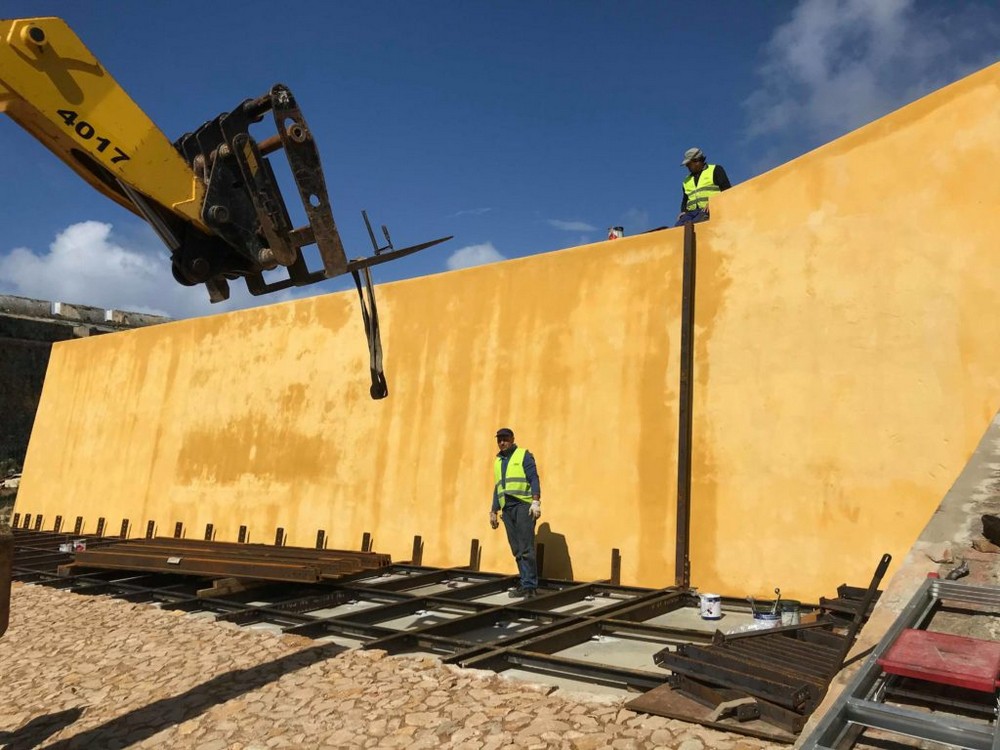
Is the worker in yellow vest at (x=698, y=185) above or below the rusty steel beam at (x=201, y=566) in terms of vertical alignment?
above

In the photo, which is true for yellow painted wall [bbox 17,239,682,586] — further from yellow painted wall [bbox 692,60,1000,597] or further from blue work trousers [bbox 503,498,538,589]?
blue work trousers [bbox 503,498,538,589]

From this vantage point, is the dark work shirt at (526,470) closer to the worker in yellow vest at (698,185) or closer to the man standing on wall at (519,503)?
the man standing on wall at (519,503)

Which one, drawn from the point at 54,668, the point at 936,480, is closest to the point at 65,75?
the point at 54,668

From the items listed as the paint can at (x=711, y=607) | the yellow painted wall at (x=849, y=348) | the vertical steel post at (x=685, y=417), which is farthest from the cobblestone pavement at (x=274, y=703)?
the yellow painted wall at (x=849, y=348)

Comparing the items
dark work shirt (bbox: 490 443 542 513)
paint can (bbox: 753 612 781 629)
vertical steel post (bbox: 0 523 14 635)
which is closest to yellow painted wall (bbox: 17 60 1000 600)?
dark work shirt (bbox: 490 443 542 513)

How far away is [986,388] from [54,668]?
752 cm

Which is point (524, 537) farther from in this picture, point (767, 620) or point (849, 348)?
point (849, 348)

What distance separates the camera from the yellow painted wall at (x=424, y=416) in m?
8.02

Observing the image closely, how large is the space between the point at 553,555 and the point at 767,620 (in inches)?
124

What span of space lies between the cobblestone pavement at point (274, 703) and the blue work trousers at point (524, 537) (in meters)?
2.40

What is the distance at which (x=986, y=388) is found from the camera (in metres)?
6.10

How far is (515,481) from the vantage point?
24.3 ft

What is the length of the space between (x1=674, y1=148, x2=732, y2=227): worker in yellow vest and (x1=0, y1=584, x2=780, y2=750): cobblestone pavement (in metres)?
5.98

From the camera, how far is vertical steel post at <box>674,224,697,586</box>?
7324mm
